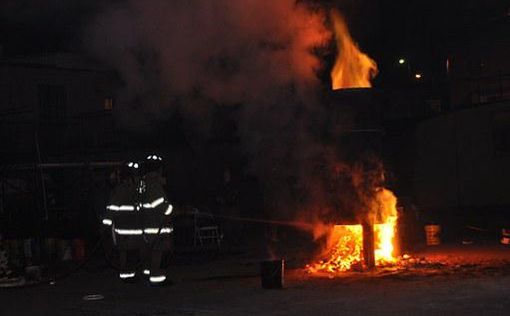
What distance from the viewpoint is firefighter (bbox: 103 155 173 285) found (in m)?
11.5

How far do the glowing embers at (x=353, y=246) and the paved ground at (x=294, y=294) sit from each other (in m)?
0.69

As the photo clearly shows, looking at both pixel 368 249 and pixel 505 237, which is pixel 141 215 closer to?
pixel 368 249

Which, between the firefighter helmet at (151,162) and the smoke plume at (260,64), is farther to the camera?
the smoke plume at (260,64)

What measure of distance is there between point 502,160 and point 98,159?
11075mm

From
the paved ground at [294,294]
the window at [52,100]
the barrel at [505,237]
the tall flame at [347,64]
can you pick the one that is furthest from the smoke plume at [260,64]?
the window at [52,100]

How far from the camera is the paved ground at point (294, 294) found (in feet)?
28.7

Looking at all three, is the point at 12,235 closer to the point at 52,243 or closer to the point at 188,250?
the point at 52,243

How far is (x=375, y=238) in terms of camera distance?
43.7ft

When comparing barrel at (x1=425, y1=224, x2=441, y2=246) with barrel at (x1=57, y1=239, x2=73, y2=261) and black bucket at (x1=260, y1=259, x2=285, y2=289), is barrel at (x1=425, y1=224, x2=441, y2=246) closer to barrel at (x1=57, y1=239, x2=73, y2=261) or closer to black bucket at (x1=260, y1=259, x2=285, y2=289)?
black bucket at (x1=260, y1=259, x2=285, y2=289)

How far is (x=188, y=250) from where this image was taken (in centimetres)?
1766

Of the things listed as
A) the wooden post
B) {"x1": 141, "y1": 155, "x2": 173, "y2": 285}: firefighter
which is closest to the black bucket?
{"x1": 141, "y1": 155, "x2": 173, "y2": 285}: firefighter

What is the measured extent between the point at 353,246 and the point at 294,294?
351 cm

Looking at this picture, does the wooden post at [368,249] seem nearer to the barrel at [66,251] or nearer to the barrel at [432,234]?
the barrel at [432,234]

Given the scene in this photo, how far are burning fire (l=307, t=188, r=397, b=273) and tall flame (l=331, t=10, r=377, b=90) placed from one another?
2174mm
